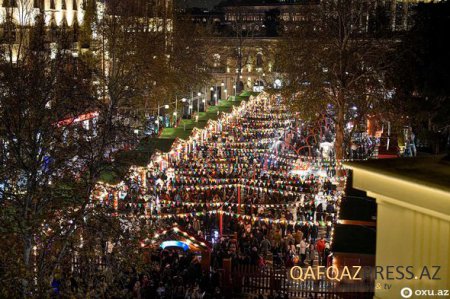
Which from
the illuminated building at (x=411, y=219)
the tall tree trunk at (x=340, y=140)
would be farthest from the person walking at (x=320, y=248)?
the illuminated building at (x=411, y=219)

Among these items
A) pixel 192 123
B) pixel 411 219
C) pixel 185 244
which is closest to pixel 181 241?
pixel 185 244

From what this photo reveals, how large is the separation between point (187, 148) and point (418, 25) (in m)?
16.6

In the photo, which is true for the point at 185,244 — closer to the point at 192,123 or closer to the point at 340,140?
the point at 340,140

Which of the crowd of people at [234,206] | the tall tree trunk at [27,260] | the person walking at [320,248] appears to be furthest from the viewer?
the person walking at [320,248]

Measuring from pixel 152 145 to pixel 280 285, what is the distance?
1299cm

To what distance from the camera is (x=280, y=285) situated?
17922mm

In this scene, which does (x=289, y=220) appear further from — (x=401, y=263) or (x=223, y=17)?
(x=223, y=17)

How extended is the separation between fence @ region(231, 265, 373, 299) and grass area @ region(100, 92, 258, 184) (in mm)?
3714

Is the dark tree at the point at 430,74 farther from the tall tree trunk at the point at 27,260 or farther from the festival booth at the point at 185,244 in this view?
the tall tree trunk at the point at 27,260

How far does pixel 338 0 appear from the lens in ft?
134

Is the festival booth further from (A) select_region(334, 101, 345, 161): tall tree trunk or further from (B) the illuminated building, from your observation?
(A) select_region(334, 101, 345, 161): tall tree trunk

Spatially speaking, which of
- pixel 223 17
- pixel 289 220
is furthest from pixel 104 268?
pixel 223 17

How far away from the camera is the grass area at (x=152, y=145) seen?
16.0 meters

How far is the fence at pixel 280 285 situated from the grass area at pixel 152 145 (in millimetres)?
3714
